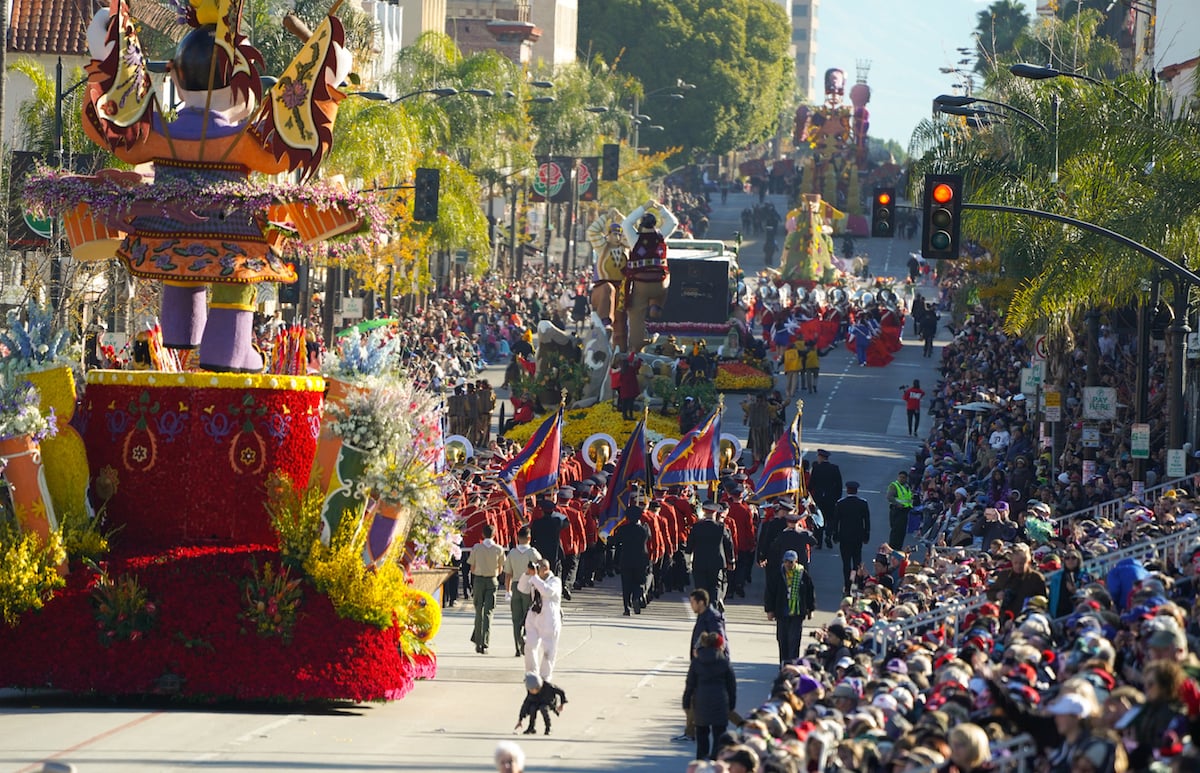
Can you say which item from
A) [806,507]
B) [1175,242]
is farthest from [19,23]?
[1175,242]

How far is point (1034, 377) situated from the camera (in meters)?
38.7

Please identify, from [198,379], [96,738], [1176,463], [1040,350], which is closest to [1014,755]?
[96,738]

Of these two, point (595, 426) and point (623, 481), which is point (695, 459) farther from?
point (595, 426)

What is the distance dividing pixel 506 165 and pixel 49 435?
54941 millimetres

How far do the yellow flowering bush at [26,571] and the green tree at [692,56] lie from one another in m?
108

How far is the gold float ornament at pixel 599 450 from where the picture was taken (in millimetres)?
35500

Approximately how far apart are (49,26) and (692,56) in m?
81.6

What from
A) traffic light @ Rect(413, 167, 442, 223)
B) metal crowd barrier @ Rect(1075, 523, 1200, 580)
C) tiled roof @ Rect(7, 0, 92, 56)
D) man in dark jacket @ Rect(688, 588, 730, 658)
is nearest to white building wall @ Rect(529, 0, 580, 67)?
tiled roof @ Rect(7, 0, 92, 56)

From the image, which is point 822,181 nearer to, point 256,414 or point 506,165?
point 506,165

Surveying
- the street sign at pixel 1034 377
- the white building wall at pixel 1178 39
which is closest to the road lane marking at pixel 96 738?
the street sign at pixel 1034 377

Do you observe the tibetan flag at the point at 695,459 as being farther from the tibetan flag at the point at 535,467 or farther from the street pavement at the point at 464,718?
the tibetan flag at the point at 535,467

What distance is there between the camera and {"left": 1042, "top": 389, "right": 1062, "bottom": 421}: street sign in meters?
34.5

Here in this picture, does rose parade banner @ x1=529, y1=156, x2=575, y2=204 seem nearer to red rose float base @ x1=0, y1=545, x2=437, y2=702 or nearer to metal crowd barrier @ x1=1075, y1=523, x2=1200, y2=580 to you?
metal crowd barrier @ x1=1075, y1=523, x2=1200, y2=580

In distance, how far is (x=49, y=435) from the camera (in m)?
19.8
